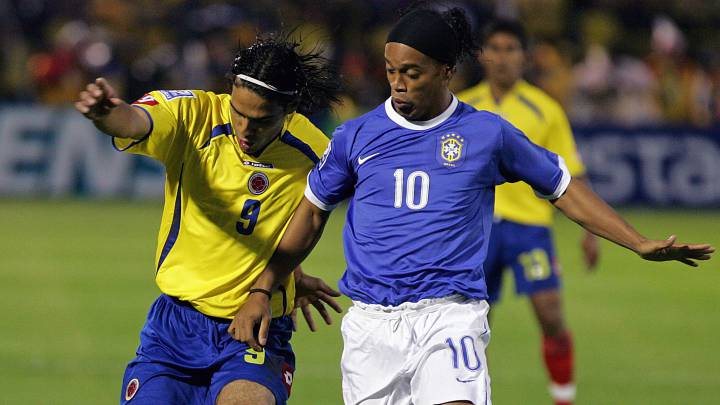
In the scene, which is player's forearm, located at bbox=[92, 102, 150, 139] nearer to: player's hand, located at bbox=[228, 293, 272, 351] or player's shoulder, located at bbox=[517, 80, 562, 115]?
player's hand, located at bbox=[228, 293, 272, 351]

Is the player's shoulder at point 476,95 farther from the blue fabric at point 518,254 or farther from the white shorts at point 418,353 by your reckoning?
the white shorts at point 418,353

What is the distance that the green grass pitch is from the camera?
9305 mm

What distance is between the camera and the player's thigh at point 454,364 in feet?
17.0

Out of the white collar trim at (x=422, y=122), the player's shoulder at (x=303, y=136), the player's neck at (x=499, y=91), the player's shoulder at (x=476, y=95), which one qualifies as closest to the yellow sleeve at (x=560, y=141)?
the player's neck at (x=499, y=91)

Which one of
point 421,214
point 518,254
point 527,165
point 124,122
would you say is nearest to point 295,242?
point 421,214

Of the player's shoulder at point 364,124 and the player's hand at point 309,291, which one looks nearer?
the player's shoulder at point 364,124

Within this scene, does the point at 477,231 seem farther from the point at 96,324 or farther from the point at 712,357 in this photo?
the point at 96,324

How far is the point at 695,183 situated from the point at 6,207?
9935 millimetres

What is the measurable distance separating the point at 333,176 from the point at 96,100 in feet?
3.77

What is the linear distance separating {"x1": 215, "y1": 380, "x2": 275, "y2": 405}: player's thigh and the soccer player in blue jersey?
179 millimetres

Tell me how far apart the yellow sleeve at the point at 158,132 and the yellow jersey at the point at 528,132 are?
373 centimetres

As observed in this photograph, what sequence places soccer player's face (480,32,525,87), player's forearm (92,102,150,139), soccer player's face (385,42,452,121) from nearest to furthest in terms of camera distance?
player's forearm (92,102,150,139) → soccer player's face (385,42,452,121) → soccer player's face (480,32,525,87)

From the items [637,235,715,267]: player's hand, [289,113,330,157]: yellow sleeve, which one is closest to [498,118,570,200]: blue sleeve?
[637,235,715,267]: player's hand

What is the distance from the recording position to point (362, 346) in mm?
5500
